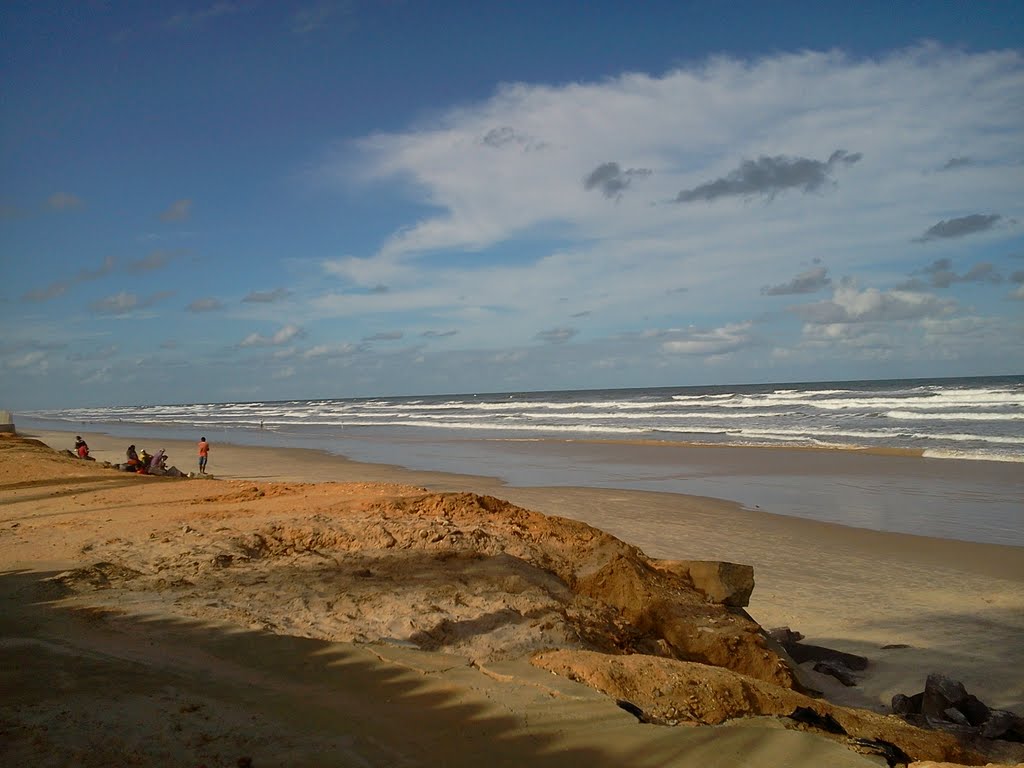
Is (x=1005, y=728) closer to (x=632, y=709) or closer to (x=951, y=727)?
(x=951, y=727)

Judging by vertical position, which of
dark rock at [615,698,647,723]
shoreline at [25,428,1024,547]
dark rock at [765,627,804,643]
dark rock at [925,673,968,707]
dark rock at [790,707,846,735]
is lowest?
dark rock at [765,627,804,643]

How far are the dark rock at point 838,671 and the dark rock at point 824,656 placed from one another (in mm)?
104

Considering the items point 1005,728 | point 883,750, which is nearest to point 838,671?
point 1005,728

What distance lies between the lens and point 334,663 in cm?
473

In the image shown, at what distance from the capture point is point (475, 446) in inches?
1318

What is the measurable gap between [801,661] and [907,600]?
3118 millimetres

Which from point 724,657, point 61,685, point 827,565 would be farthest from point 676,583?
point 61,685

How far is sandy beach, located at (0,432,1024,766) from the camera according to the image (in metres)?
3.68

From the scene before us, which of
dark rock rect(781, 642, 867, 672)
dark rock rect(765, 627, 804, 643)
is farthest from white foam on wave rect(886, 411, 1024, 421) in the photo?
dark rock rect(781, 642, 867, 672)

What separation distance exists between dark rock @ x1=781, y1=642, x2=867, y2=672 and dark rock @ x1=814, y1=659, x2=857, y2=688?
10 centimetres

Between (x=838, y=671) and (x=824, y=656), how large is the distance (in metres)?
0.34

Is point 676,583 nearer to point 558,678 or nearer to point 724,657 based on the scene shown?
point 724,657

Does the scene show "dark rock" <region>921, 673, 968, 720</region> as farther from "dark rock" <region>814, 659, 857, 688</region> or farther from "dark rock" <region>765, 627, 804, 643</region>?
"dark rock" <region>765, 627, 804, 643</region>

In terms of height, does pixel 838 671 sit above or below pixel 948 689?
below
